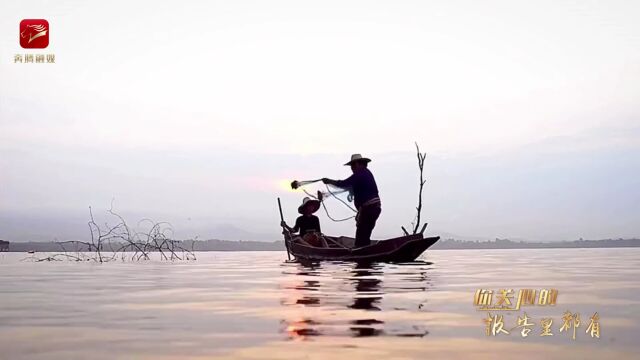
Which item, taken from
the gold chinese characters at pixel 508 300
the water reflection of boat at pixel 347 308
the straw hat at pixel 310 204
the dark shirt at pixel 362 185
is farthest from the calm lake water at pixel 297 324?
the straw hat at pixel 310 204

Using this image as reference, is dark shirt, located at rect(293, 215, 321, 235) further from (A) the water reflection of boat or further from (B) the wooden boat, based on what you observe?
(A) the water reflection of boat

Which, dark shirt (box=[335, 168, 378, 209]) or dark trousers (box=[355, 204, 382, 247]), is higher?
dark shirt (box=[335, 168, 378, 209])

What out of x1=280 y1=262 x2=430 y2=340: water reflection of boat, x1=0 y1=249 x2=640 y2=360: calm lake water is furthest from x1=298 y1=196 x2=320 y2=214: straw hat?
x1=0 y1=249 x2=640 y2=360: calm lake water

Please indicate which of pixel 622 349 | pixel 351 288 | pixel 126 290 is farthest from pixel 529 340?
pixel 126 290

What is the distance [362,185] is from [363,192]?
20 centimetres

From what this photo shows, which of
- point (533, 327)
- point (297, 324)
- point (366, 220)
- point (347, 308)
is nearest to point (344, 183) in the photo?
point (366, 220)

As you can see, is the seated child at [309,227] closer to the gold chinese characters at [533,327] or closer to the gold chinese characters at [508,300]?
the gold chinese characters at [508,300]

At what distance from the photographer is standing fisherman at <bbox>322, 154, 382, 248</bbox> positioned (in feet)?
66.6

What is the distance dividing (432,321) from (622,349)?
6.40 feet

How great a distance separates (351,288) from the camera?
11.5 meters

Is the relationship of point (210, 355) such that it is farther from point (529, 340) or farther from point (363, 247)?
point (363, 247)

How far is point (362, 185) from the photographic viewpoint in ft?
66.6

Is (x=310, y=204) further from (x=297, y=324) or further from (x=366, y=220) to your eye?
(x=297, y=324)

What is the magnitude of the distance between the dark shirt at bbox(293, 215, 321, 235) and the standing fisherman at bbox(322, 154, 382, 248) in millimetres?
2374
